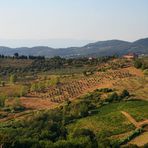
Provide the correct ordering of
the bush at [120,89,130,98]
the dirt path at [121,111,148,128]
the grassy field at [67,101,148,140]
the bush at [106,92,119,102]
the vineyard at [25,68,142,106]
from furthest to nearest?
the vineyard at [25,68,142,106], the bush at [120,89,130,98], the bush at [106,92,119,102], the dirt path at [121,111,148,128], the grassy field at [67,101,148,140]

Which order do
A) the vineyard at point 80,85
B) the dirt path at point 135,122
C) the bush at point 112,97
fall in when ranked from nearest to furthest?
the dirt path at point 135,122 < the bush at point 112,97 < the vineyard at point 80,85

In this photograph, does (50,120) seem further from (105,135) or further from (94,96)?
(94,96)

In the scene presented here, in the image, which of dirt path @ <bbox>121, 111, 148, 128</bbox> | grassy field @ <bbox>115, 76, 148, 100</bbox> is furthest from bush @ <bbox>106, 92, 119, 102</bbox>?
dirt path @ <bbox>121, 111, 148, 128</bbox>

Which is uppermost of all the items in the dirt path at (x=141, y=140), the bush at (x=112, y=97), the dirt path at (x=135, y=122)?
the bush at (x=112, y=97)

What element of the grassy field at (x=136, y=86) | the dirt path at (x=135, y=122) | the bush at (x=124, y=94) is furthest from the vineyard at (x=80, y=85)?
the dirt path at (x=135, y=122)

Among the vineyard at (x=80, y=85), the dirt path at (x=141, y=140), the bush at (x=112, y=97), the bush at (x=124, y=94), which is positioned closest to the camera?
the dirt path at (x=141, y=140)

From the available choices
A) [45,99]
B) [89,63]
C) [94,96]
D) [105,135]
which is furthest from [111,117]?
[89,63]

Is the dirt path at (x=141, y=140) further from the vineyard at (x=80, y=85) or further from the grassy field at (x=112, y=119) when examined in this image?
the vineyard at (x=80, y=85)

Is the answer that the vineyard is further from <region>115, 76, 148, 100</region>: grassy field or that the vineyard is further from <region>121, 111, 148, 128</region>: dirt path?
<region>121, 111, 148, 128</region>: dirt path

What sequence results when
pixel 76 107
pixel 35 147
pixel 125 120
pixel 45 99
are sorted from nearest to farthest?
pixel 35 147 < pixel 125 120 < pixel 76 107 < pixel 45 99
